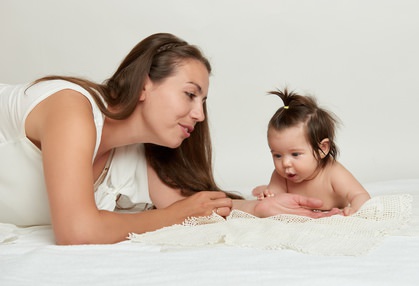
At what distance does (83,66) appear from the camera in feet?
15.0

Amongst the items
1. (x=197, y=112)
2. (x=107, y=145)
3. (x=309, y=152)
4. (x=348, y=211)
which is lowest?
(x=348, y=211)

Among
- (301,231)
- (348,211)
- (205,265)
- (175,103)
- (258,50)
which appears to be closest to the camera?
(205,265)

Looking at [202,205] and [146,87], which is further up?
[146,87]

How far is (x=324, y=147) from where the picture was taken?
121 inches

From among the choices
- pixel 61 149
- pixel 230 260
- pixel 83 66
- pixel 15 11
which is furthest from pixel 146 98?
pixel 15 11

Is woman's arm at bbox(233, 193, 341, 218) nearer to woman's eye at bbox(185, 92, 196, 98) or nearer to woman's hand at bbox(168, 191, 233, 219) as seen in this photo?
woman's hand at bbox(168, 191, 233, 219)

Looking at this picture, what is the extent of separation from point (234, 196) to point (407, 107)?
196 cm

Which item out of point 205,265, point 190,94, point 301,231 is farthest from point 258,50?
point 205,265

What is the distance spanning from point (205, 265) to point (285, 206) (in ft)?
2.92

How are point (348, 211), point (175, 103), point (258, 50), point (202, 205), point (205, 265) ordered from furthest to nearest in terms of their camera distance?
point (258, 50), point (175, 103), point (202, 205), point (348, 211), point (205, 265)

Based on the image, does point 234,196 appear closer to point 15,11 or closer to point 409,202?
point 409,202

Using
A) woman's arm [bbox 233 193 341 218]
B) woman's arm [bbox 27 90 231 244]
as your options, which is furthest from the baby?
woman's arm [bbox 27 90 231 244]

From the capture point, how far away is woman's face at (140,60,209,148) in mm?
2846

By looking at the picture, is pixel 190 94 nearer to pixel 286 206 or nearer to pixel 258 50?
pixel 286 206
